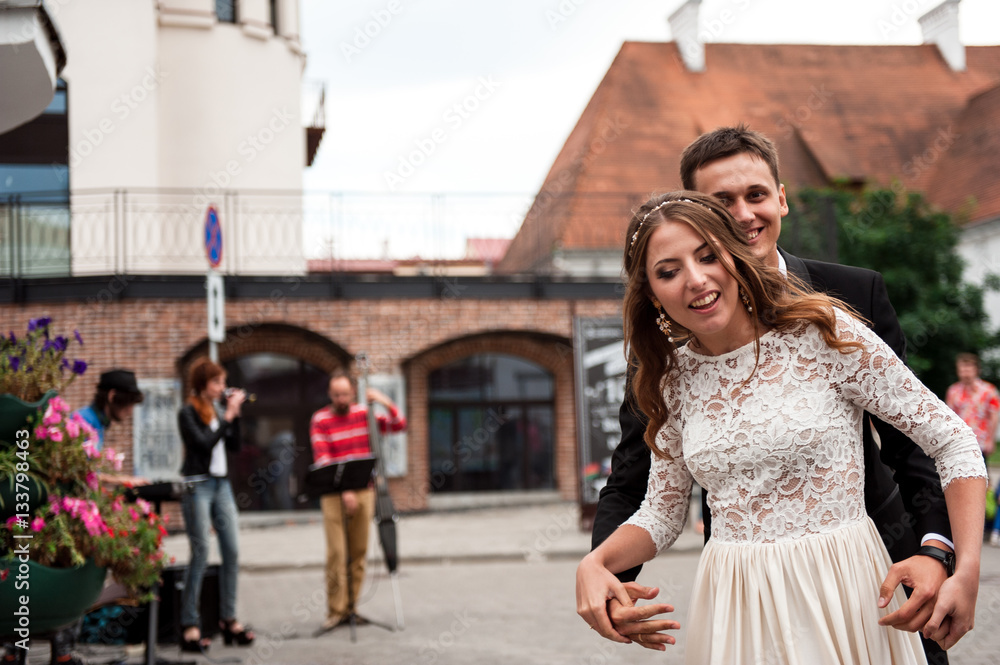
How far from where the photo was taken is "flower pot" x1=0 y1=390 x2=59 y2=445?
13.3ft

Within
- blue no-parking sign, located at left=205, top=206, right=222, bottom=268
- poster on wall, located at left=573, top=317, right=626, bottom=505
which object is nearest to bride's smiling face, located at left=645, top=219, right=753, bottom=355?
blue no-parking sign, located at left=205, top=206, right=222, bottom=268

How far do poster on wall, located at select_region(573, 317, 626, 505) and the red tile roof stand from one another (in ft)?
35.0

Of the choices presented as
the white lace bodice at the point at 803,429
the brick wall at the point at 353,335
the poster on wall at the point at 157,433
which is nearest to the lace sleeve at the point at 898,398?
the white lace bodice at the point at 803,429

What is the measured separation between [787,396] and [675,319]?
273mm

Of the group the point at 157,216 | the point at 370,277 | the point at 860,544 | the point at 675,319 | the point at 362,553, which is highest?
the point at 157,216

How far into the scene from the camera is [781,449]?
193cm

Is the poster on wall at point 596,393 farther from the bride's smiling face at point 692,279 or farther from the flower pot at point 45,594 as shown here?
the bride's smiling face at point 692,279

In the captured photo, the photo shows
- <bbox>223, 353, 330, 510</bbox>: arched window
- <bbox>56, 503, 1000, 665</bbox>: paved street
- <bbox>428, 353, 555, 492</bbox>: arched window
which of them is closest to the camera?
<bbox>56, 503, 1000, 665</bbox>: paved street

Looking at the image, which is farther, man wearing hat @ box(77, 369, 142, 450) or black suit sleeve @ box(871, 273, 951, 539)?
man wearing hat @ box(77, 369, 142, 450)

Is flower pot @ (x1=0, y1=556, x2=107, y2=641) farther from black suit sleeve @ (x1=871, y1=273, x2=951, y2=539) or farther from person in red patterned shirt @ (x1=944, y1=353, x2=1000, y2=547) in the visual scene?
person in red patterned shirt @ (x1=944, y1=353, x2=1000, y2=547)

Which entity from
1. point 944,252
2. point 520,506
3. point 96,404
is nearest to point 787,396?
point 96,404

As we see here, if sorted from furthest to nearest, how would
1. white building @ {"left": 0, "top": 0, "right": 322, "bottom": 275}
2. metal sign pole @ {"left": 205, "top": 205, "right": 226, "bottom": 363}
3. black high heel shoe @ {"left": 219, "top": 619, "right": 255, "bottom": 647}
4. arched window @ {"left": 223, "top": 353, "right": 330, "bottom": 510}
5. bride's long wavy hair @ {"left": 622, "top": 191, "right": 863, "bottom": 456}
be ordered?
arched window @ {"left": 223, "top": 353, "right": 330, "bottom": 510} → white building @ {"left": 0, "top": 0, "right": 322, "bottom": 275} → metal sign pole @ {"left": 205, "top": 205, "right": 226, "bottom": 363} → black high heel shoe @ {"left": 219, "top": 619, "right": 255, "bottom": 647} → bride's long wavy hair @ {"left": 622, "top": 191, "right": 863, "bottom": 456}

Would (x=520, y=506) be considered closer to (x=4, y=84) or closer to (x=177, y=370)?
(x=177, y=370)

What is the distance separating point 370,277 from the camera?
17.4 metres
